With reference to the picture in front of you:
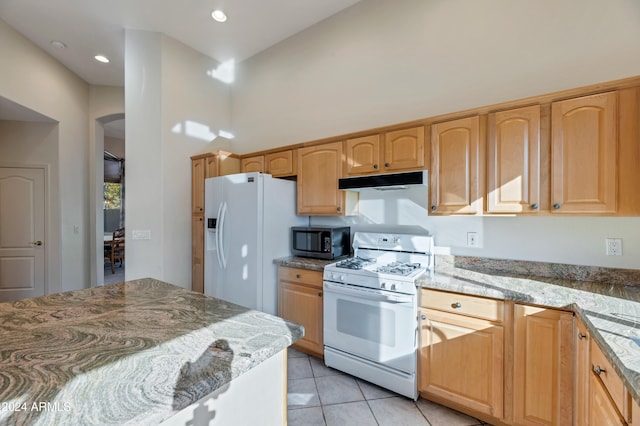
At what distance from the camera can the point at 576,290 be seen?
1.66 m

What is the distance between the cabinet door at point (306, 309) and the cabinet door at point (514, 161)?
5.23ft

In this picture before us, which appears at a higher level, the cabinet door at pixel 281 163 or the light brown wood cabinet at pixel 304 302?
the cabinet door at pixel 281 163

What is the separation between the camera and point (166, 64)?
3.23m

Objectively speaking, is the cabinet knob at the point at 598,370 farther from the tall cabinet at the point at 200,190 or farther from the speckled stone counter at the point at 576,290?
the tall cabinet at the point at 200,190

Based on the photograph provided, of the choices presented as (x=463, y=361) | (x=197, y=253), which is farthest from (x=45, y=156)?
(x=463, y=361)

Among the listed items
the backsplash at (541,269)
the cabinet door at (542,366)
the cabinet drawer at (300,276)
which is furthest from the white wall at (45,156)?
the cabinet door at (542,366)

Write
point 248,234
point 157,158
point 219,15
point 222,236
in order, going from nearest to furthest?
point 248,234 → point 222,236 → point 219,15 → point 157,158

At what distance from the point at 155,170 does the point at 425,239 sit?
2.97 metres

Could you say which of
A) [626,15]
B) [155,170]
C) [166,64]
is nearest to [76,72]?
[166,64]

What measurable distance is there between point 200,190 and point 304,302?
6.14 ft

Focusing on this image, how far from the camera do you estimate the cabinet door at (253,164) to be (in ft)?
10.6

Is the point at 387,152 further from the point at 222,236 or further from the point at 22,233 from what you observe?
the point at 22,233

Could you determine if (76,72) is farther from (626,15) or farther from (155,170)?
(626,15)

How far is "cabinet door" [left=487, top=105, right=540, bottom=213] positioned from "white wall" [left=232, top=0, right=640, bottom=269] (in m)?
0.34
